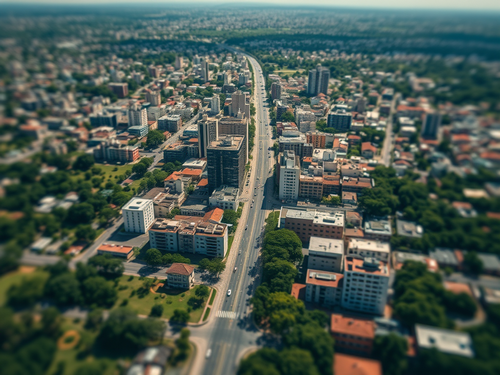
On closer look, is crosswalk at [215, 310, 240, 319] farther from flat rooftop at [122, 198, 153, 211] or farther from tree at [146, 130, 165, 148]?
tree at [146, 130, 165, 148]

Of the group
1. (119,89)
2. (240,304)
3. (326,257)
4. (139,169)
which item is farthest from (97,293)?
(119,89)

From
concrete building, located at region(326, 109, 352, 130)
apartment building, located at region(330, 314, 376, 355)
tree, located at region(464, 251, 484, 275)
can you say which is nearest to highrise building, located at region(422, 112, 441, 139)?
tree, located at region(464, 251, 484, 275)

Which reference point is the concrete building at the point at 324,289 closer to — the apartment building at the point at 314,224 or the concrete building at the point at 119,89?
the apartment building at the point at 314,224

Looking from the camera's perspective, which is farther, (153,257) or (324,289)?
(153,257)

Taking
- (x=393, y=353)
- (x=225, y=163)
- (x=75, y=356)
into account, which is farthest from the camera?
(x=225, y=163)

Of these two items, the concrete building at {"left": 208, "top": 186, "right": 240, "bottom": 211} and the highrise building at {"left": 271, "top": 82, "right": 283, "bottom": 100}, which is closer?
the concrete building at {"left": 208, "top": 186, "right": 240, "bottom": 211}

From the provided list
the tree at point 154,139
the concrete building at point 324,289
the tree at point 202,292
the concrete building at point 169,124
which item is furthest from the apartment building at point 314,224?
the concrete building at point 169,124

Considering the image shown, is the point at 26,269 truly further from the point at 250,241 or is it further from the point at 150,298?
the point at 250,241
